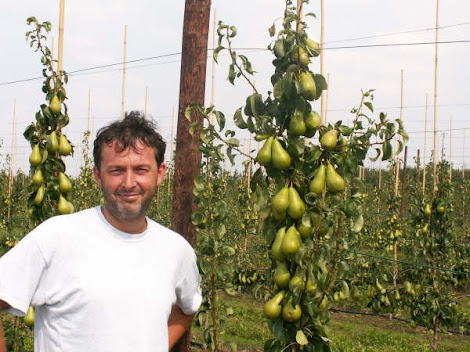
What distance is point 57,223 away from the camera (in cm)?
188

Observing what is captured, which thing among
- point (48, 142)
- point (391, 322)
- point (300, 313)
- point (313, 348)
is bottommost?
point (391, 322)

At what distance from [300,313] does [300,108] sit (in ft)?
3.12

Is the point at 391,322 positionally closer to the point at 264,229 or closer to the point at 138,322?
the point at 264,229

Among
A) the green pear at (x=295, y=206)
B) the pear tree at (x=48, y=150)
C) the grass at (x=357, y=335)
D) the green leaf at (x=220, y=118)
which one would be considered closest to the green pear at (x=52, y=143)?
the pear tree at (x=48, y=150)

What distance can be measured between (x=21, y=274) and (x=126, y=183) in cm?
47

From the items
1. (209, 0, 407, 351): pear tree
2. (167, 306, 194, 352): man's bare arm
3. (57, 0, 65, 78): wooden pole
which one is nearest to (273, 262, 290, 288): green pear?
(209, 0, 407, 351): pear tree

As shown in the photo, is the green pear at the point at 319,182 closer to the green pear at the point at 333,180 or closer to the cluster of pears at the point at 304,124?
the green pear at the point at 333,180

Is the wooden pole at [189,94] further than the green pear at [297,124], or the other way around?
the wooden pole at [189,94]

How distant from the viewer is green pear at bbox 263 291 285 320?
2.49 meters

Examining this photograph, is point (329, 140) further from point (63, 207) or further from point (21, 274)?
point (63, 207)

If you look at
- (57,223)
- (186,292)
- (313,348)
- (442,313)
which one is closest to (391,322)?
(442,313)

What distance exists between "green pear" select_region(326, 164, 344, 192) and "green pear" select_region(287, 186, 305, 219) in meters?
0.16

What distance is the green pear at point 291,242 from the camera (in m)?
2.38

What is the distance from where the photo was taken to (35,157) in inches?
138
